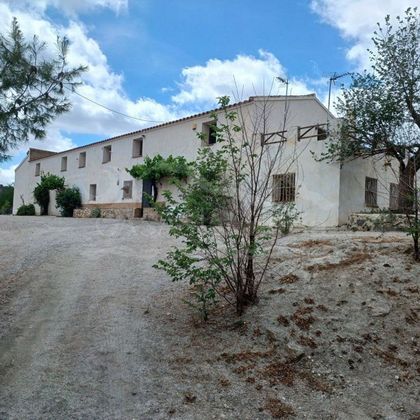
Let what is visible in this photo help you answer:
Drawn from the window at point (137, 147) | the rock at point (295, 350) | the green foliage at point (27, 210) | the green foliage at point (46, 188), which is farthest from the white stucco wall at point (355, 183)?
the green foliage at point (27, 210)

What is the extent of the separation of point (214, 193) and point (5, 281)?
174 inches

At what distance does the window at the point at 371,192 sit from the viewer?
15.6 meters

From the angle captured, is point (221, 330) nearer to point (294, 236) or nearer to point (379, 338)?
point (379, 338)

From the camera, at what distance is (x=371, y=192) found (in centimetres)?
1571

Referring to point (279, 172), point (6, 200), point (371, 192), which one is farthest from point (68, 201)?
point (279, 172)

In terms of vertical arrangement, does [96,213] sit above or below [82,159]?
below

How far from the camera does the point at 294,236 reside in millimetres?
10641

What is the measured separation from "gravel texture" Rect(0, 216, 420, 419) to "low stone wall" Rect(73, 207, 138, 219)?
14.6 meters

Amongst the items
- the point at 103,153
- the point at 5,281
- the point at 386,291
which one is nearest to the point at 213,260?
the point at 386,291

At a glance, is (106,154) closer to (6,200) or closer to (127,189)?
(127,189)

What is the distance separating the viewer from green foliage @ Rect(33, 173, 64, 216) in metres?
28.5

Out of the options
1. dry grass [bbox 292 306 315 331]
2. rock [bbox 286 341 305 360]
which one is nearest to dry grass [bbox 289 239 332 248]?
dry grass [bbox 292 306 315 331]

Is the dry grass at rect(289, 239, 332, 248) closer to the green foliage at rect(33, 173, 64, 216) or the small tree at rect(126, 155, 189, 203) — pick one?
the small tree at rect(126, 155, 189, 203)

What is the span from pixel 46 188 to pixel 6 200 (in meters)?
13.2
